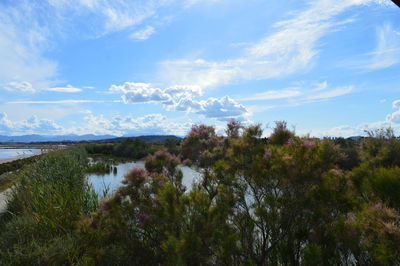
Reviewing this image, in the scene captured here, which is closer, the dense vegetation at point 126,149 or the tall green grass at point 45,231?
the tall green grass at point 45,231

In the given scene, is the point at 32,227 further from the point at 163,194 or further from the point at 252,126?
the point at 252,126

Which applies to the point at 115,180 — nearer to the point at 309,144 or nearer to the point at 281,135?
the point at 281,135

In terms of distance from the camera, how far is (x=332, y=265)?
3113 mm

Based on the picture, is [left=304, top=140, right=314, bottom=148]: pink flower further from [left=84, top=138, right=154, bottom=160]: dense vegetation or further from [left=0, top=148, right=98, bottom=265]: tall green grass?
[left=84, top=138, right=154, bottom=160]: dense vegetation

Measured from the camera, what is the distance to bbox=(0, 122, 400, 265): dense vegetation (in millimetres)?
2740

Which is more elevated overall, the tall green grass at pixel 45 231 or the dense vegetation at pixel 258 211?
the dense vegetation at pixel 258 211

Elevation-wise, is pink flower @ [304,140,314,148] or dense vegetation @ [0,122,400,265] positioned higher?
pink flower @ [304,140,314,148]

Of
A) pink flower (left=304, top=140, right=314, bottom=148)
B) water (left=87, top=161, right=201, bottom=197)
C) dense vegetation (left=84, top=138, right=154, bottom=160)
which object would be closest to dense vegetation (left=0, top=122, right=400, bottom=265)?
pink flower (left=304, top=140, right=314, bottom=148)

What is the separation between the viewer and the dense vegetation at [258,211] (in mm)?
2740

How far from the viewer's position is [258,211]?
3350 millimetres

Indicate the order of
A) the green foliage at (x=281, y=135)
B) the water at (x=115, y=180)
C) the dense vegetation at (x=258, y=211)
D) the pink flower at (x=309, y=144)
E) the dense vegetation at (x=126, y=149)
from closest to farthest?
the dense vegetation at (x=258, y=211) → the pink flower at (x=309, y=144) → the green foliage at (x=281, y=135) → the water at (x=115, y=180) → the dense vegetation at (x=126, y=149)

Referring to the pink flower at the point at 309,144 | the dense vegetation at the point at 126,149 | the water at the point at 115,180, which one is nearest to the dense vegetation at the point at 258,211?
the pink flower at the point at 309,144

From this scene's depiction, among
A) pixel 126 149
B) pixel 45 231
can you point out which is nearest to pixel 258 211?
pixel 45 231

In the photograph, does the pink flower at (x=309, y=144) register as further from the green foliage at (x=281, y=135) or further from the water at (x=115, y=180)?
the water at (x=115, y=180)
